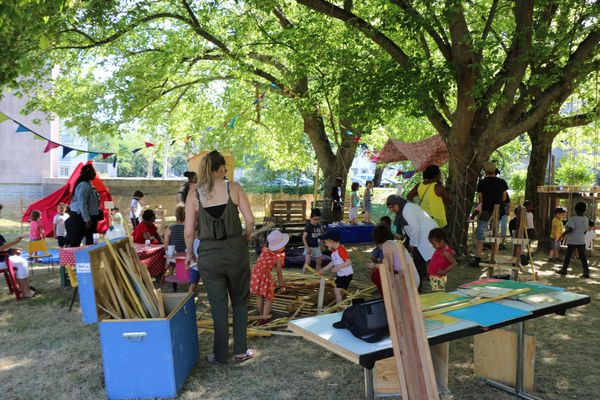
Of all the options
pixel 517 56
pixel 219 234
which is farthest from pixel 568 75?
pixel 219 234

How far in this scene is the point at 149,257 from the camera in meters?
6.75

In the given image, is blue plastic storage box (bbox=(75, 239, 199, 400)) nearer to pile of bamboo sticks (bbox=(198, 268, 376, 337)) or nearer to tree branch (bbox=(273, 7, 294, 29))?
pile of bamboo sticks (bbox=(198, 268, 376, 337))

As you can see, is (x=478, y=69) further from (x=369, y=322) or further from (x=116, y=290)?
(x=116, y=290)

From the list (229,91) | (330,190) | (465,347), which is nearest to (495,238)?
(465,347)

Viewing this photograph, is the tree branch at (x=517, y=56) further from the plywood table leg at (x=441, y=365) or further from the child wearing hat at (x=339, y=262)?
the plywood table leg at (x=441, y=365)

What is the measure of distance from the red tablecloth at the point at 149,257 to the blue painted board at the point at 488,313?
4319mm

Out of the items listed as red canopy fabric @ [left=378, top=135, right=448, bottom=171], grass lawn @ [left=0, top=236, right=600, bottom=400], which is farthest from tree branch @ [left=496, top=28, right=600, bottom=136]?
grass lawn @ [left=0, top=236, right=600, bottom=400]

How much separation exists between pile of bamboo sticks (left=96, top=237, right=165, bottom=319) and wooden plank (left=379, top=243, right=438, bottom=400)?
1967 millimetres

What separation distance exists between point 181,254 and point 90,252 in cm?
328

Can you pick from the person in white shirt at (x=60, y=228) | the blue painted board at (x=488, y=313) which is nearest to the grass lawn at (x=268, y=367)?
the blue painted board at (x=488, y=313)

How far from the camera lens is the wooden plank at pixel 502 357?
3957 millimetres

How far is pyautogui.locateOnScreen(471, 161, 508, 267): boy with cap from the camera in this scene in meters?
9.20

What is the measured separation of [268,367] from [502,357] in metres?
1.96

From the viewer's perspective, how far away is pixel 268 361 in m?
4.53
